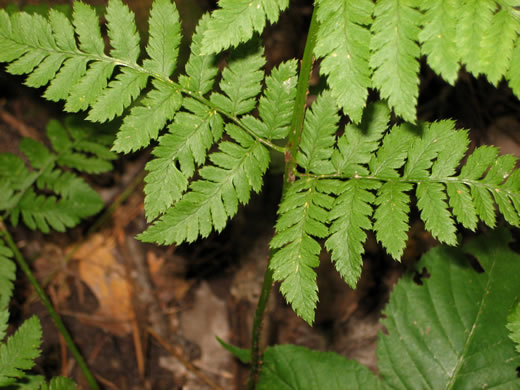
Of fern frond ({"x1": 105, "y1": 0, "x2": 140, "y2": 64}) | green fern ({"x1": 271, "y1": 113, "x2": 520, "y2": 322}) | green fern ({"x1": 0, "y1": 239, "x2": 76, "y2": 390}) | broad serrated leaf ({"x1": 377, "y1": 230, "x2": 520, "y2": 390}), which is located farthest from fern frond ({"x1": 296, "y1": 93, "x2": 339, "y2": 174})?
green fern ({"x1": 0, "y1": 239, "x2": 76, "y2": 390})

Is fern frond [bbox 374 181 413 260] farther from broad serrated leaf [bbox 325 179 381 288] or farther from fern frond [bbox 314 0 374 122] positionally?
fern frond [bbox 314 0 374 122]

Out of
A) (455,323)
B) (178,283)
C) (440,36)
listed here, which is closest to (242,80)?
(440,36)

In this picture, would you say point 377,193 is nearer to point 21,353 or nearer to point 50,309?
point 21,353

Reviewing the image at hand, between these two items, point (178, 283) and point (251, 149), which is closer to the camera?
point (251, 149)

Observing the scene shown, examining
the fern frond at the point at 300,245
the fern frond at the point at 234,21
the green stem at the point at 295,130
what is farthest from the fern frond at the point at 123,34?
the fern frond at the point at 300,245

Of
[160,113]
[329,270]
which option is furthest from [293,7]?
[160,113]

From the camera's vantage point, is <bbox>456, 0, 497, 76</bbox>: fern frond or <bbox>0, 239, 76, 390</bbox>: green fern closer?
<bbox>456, 0, 497, 76</bbox>: fern frond
